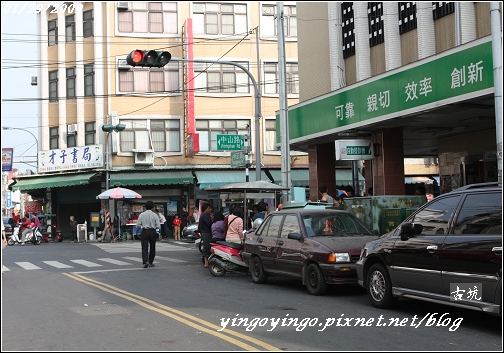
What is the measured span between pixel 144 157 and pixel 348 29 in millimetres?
18117

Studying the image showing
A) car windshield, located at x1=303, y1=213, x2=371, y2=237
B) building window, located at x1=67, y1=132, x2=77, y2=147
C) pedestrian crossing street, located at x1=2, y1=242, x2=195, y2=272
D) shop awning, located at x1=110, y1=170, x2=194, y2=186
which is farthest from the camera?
building window, located at x1=67, y1=132, x2=77, y2=147

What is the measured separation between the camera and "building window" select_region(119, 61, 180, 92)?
119 ft

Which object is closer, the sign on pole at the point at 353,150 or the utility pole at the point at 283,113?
the sign on pole at the point at 353,150

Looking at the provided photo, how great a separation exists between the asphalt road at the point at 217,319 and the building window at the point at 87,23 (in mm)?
24873

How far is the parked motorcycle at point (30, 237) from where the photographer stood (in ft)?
107

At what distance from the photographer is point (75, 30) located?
37.6 metres

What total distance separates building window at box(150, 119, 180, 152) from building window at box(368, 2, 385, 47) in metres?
18.9

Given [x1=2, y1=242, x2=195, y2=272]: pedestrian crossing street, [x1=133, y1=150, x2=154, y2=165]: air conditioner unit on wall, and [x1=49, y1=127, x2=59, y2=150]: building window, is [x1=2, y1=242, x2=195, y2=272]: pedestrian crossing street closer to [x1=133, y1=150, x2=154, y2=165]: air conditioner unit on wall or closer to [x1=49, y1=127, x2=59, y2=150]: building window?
[x1=133, y1=150, x2=154, y2=165]: air conditioner unit on wall

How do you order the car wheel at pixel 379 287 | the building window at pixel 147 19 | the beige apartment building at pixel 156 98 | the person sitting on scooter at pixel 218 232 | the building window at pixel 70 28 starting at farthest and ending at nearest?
1. the building window at pixel 70 28
2. the building window at pixel 147 19
3. the beige apartment building at pixel 156 98
4. the person sitting on scooter at pixel 218 232
5. the car wheel at pixel 379 287

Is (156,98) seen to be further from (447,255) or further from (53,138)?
(447,255)

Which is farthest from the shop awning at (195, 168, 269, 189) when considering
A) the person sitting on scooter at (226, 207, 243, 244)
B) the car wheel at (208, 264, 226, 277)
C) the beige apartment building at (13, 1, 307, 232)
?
the car wheel at (208, 264, 226, 277)

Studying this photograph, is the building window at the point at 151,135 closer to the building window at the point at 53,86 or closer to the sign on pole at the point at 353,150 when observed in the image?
the building window at the point at 53,86

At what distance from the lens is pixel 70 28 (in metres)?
37.8

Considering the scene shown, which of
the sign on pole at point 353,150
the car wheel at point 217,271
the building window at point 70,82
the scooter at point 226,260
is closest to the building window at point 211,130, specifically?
the building window at point 70,82
